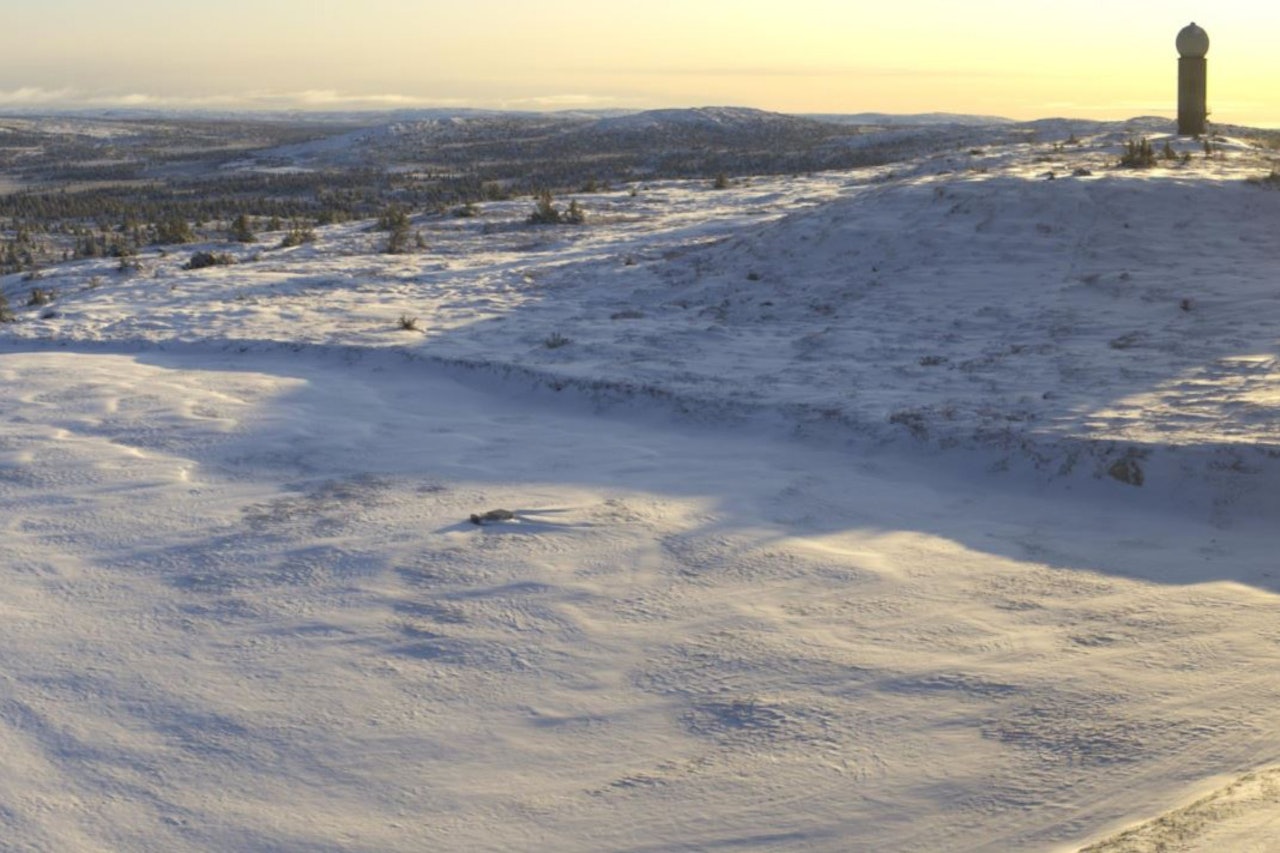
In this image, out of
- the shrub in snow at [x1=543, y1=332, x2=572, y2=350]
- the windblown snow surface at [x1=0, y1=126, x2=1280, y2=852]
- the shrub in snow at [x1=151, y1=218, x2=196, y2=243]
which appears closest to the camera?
the windblown snow surface at [x1=0, y1=126, x2=1280, y2=852]

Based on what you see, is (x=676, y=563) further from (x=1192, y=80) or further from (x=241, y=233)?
(x=1192, y=80)

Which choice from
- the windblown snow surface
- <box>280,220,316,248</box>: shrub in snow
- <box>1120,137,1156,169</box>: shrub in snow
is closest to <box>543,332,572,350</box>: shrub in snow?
the windblown snow surface

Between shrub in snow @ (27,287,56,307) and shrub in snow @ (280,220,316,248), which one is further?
shrub in snow @ (280,220,316,248)

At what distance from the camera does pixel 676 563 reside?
523cm

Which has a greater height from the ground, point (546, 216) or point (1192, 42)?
point (1192, 42)

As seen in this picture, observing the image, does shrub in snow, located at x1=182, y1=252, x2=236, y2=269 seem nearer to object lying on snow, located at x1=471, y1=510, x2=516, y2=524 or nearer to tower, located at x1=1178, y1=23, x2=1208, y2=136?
object lying on snow, located at x1=471, y1=510, x2=516, y2=524

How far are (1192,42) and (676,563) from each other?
16802mm

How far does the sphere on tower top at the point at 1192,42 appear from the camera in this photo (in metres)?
18.3

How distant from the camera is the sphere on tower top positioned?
18312 millimetres

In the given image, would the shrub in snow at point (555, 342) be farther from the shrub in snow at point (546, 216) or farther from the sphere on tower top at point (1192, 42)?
the sphere on tower top at point (1192, 42)

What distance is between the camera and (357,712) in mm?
4000

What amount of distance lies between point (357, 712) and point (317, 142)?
191 ft

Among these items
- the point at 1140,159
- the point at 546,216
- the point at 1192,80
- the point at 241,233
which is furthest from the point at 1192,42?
the point at 241,233

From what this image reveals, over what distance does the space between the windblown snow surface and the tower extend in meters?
8.90
